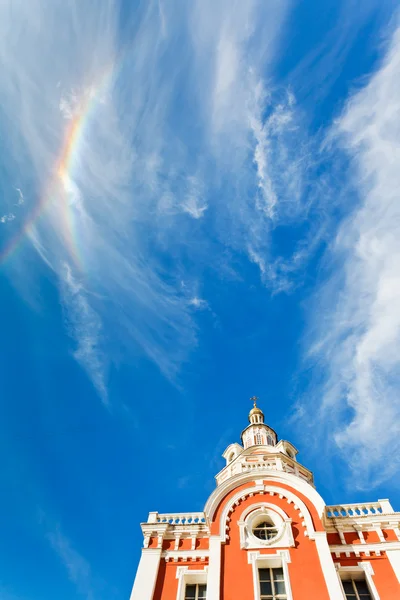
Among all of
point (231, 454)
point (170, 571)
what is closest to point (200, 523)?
point (170, 571)

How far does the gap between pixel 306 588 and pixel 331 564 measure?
1707 mm

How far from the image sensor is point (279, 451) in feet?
105

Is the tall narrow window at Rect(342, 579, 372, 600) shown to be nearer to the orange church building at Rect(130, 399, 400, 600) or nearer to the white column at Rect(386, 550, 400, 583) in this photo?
the orange church building at Rect(130, 399, 400, 600)

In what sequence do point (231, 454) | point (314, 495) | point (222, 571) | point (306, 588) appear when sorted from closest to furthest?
point (306, 588), point (222, 571), point (314, 495), point (231, 454)

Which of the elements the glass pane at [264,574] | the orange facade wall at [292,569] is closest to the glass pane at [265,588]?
the glass pane at [264,574]

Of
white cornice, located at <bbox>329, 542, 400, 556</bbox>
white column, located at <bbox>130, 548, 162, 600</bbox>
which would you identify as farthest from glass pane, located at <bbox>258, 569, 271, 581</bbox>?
white column, located at <bbox>130, 548, 162, 600</bbox>

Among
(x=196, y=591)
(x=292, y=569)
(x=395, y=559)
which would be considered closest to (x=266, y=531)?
(x=292, y=569)

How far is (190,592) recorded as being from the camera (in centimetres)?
2102

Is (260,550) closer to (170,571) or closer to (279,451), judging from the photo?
(170,571)

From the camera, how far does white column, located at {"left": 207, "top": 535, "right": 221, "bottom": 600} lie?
1925cm

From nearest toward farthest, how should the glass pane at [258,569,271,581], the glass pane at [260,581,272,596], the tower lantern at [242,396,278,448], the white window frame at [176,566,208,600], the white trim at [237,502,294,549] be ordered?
the glass pane at [260,581,272,596], the glass pane at [258,569,271,581], the white window frame at [176,566,208,600], the white trim at [237,502,294,549], the tower lantern at [242,396,278,448]

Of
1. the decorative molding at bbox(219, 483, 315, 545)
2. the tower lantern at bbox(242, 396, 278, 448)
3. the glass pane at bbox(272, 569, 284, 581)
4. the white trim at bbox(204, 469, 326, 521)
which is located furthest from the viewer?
the tower lantern at bbox(242, 396, 278, 448)

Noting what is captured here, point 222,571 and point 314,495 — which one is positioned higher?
point 314,495

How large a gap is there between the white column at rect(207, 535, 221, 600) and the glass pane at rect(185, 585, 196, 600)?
1795 millimetres
